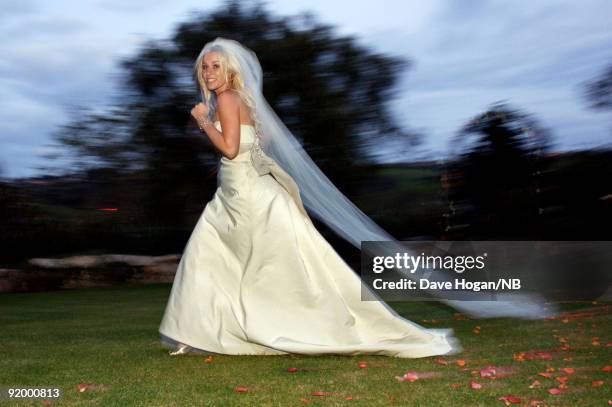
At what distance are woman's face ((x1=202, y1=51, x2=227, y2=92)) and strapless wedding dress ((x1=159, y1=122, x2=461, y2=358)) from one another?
39 cm

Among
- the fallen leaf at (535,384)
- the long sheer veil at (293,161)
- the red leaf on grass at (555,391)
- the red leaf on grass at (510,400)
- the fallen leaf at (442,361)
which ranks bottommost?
the fallen leaf at (442,361)

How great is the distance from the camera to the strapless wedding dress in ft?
20.0

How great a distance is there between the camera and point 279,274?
6281 mm

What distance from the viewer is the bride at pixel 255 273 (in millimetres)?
6113

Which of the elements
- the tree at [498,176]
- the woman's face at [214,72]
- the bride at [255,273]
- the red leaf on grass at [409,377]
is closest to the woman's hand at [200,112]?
the bride at [255,273]

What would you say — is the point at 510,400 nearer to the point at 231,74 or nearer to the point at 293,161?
the point at 293,161

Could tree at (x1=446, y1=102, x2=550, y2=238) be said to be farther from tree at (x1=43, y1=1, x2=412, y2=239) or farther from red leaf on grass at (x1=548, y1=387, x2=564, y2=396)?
red leaf on grass at (x1=548, y1=387, x2=564, y2=396)

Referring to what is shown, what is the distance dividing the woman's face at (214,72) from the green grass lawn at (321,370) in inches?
84.9

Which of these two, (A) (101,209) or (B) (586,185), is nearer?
(B) (586,185)

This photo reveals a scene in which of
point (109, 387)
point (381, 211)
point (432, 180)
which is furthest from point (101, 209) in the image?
point (109, 387)

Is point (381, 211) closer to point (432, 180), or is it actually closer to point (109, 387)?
point (432, 180)

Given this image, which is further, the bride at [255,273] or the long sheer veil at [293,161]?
the long sheer veil at [293,161]

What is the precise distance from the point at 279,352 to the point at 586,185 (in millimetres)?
10316

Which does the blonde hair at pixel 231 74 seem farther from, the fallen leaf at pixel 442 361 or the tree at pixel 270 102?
the tree at pixel 270 102
